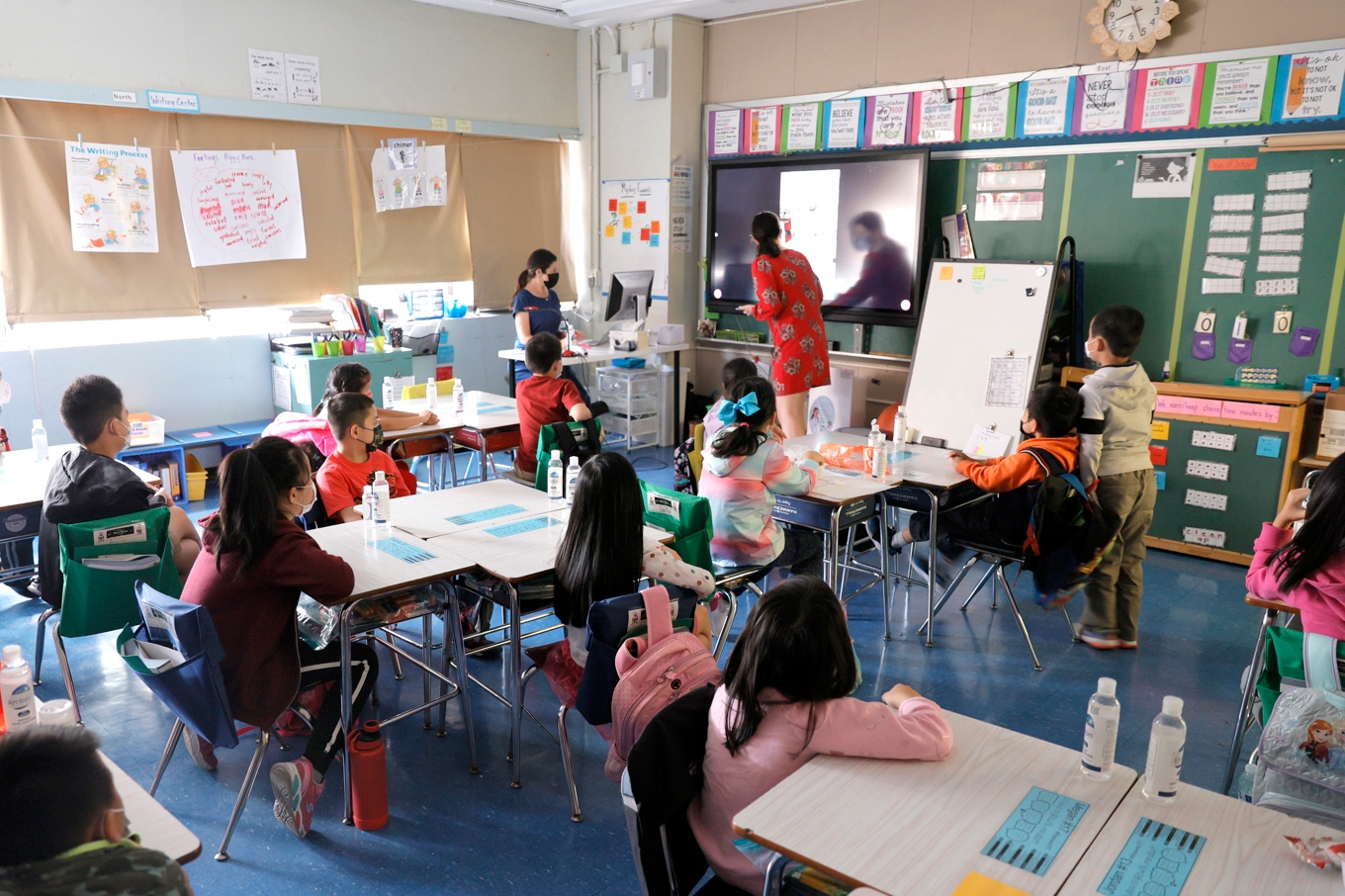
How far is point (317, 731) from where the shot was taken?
8.72 feet

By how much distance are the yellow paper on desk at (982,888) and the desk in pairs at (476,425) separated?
11.8 feet

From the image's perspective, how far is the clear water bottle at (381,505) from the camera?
3.18 m

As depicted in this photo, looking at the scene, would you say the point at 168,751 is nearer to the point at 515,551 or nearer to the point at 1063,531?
the point at 515,551

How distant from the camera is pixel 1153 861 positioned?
148cm

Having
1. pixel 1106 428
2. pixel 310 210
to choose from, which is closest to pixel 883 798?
pixel 1106 428

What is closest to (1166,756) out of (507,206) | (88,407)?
(88,407)

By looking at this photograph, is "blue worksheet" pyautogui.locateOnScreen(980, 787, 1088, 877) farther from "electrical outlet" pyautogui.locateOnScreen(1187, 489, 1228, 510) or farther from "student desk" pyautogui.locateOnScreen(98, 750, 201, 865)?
"electrical outlet" pyautogui.locateOnScreen(1187, 489, 1228, 510)

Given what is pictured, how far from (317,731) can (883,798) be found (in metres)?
1.70

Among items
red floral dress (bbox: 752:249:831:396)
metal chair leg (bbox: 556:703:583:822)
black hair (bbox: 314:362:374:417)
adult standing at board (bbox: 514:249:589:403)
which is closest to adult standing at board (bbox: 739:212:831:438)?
red floral dress (bbox: 752:249:831:396)

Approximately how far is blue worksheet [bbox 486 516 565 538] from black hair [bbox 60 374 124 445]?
1.31 meters

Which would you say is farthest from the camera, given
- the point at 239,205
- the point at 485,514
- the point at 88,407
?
the point at 239,205

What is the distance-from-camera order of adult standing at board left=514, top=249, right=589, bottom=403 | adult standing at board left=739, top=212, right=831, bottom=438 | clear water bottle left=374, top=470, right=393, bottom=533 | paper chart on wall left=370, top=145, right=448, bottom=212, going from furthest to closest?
paper chart on wall left=370, top=145, right=448, bottom=212 < adult standing at board left=514, top=249, right=589, bottom=403 < adult standing at board left=739, top=212, right=831, bottom=438 < clear water bottle left=374, top=470, right=393, bottom=533

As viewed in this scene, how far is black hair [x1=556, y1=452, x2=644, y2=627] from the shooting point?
8.61 ft

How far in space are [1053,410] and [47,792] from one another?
3.41m
